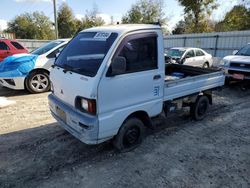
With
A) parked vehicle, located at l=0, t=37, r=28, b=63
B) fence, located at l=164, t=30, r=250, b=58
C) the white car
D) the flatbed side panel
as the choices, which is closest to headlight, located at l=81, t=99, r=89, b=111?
the flatbed side panel

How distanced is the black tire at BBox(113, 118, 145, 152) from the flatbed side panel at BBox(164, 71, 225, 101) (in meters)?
0.78

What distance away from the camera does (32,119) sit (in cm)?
505

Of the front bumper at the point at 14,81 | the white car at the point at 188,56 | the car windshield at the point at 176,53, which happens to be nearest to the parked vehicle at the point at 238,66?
the white car at the point at 188,56

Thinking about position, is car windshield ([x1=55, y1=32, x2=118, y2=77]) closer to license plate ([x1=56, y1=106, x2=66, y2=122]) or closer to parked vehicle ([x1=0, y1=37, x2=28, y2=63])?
license plate ([x1=56, y1=106, x2=66, y2=122])

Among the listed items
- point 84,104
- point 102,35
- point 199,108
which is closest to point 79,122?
point 84,104

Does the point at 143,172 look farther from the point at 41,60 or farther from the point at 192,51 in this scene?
the point at 192,51

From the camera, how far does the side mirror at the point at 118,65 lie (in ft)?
9.69

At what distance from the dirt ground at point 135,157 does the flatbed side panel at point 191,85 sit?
822 millimetres

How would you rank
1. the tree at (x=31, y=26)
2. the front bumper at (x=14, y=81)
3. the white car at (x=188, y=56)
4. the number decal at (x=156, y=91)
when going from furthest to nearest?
1. the tree at (x=31, y=26)
2. the white car at (x=188, y=56)
3. the front bumper at (x=14, y=81)
4. the number decal at (x=156, y=91)

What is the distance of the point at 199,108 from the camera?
517 centimetres

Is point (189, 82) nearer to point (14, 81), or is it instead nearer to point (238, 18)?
point (14, 81)

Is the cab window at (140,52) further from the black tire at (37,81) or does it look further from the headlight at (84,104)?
the black tire at (37,81)

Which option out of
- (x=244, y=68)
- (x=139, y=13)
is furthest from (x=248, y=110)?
(x=139, y=13)

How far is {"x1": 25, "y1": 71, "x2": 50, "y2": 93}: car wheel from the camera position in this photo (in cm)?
695
